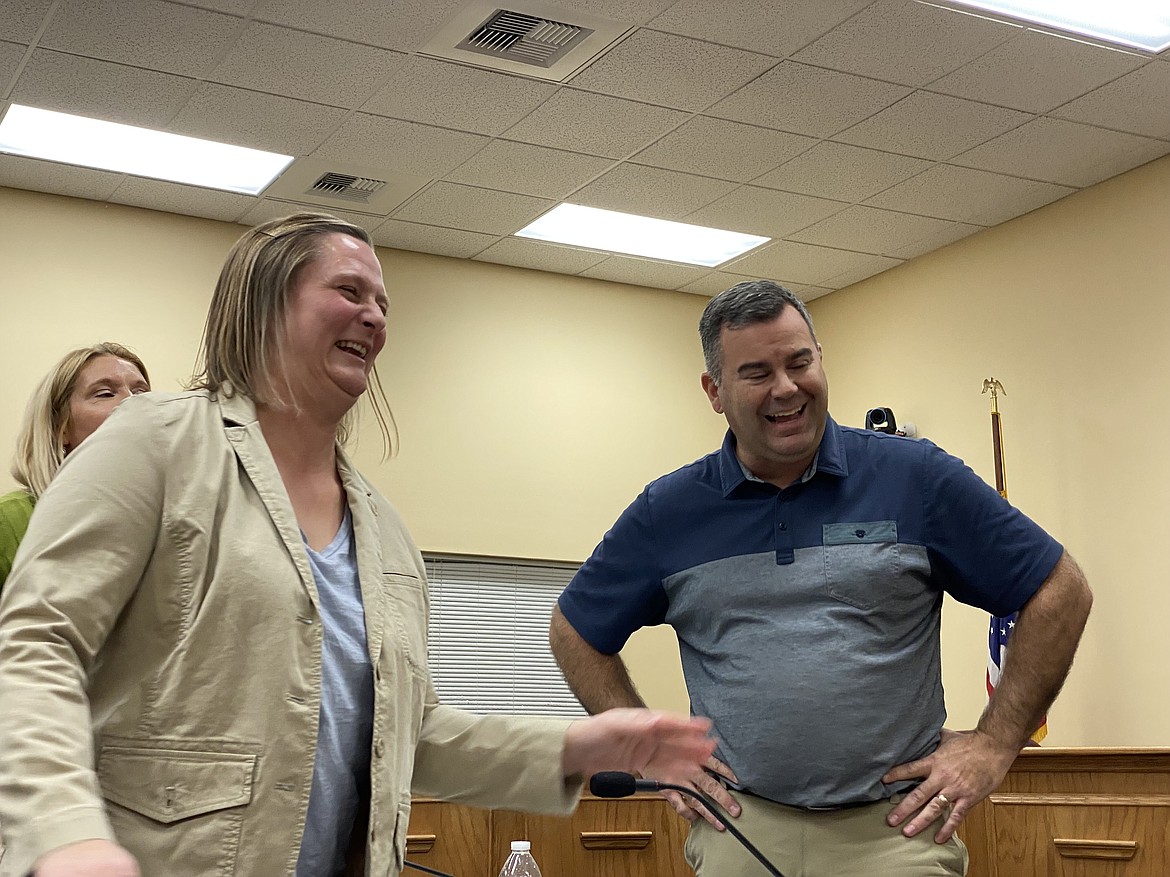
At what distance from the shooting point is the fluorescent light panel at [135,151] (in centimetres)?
532

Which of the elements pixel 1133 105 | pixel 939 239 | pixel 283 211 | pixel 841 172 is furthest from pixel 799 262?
pixel 283 211

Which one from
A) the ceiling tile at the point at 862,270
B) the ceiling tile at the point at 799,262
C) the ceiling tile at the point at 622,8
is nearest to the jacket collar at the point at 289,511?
the ceiling tile at the point at 622,8

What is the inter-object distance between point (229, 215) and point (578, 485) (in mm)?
2047

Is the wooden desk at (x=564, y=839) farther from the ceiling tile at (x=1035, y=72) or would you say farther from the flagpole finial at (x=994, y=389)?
the ceiling tile at (x=1035, y=72)

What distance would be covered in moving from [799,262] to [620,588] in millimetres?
4333

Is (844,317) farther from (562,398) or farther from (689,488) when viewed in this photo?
(689,488)

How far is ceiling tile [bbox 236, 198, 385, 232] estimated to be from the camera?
5.96 metres

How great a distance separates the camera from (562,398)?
6.82 metres

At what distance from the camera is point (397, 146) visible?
5383mm

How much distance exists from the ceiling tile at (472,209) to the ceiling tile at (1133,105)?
219 cm

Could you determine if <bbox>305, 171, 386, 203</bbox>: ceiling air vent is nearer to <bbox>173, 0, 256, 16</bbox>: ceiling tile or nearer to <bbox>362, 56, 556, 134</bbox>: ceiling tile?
<bbox>362, 56, 556, 134</bbox>: ceiling tile

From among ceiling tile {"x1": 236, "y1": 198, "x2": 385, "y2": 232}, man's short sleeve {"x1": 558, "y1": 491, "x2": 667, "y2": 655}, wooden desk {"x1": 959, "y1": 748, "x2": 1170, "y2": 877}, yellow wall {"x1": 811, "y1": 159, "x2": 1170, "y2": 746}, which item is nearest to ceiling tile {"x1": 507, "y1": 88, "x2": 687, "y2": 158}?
ceiling tile {"x1": 236, "y1": 198, "x2": 385, "y2": 232}

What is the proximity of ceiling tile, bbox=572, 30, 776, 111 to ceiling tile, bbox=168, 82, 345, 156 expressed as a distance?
1.00 meters

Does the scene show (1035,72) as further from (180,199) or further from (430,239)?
(180,199)
